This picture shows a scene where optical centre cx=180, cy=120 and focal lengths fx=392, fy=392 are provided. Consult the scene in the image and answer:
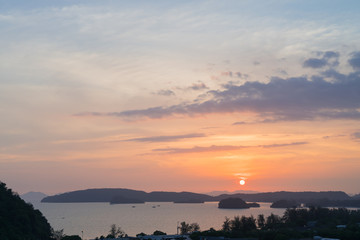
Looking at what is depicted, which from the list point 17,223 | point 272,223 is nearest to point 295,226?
point 272,223

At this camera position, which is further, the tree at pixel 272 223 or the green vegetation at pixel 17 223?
the tree at pixel 272 223

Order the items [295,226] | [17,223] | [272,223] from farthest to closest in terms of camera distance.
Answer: [272,223]
[295,226]
[17,223]

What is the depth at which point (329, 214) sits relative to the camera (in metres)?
113

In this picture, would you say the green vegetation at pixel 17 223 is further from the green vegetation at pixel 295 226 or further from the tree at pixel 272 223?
the tree at pixel 272 223

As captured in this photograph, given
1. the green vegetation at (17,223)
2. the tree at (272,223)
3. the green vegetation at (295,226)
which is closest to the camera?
the green vegetation at (295,226)

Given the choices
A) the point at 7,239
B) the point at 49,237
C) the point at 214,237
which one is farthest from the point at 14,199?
the point at 214,237

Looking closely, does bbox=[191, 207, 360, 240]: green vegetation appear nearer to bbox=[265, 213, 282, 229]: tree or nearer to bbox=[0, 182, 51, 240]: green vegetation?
bbox=[265, 213, 282, 229]: tree

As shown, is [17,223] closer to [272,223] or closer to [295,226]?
[272,223]

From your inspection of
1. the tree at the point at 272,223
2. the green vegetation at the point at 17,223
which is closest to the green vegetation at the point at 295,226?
the tree at the point at 272,223

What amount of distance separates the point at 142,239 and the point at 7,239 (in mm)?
26413

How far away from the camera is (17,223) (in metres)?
81.1

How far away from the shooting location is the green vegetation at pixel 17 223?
72.8m

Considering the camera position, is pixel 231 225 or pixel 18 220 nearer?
pixel 18 220

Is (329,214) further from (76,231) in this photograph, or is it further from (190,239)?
(76,231)
